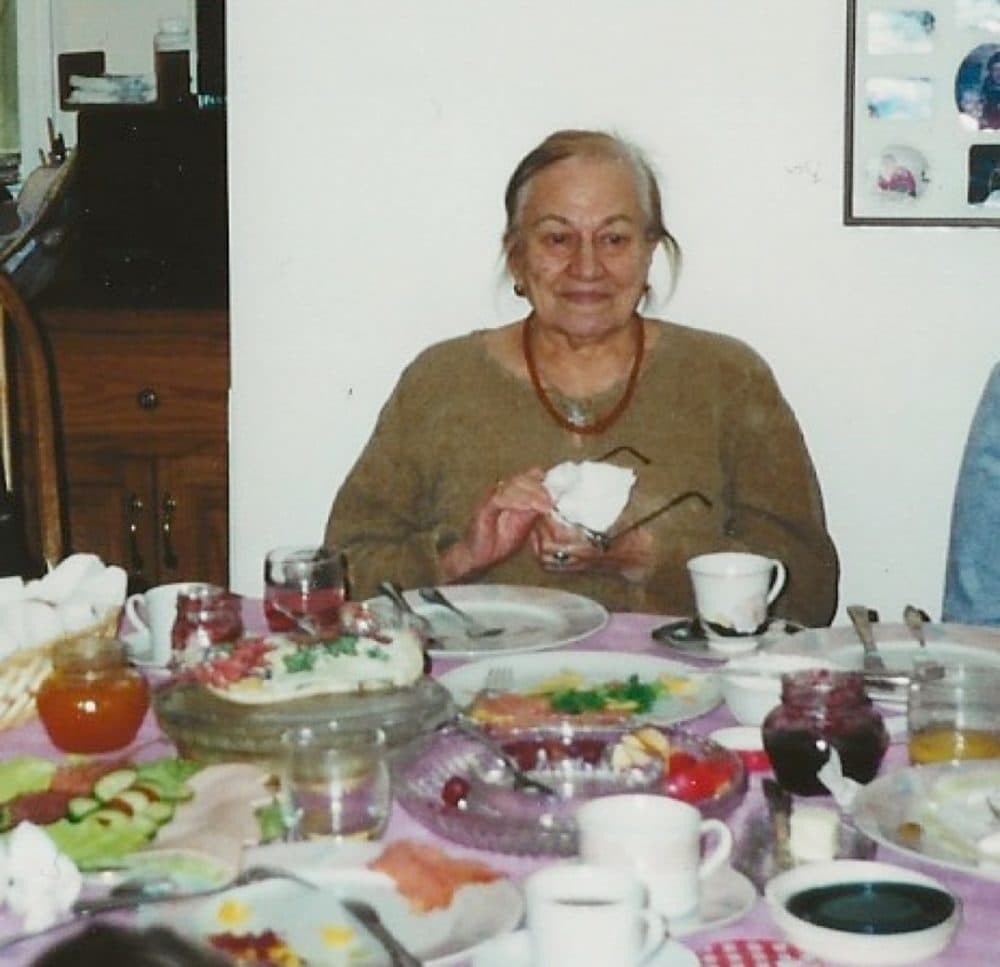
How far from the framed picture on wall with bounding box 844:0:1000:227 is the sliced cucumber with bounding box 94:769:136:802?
1617 mm

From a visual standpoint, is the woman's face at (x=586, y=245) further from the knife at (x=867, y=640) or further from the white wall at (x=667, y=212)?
the knife at (x=867, y=640)

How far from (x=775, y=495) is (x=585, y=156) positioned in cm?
55

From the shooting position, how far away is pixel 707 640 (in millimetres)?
1901

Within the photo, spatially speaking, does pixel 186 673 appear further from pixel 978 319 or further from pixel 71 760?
pixel 978 319

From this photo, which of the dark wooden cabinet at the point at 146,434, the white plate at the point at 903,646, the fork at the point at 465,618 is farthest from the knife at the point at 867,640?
the dark wooden cabinet at the point at 146,434

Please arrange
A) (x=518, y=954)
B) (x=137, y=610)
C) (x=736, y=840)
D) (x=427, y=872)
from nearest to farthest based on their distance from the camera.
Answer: (x=518, y=954)
(x=427, y=872)
(x=736, y=840)
(x=137, y=610)

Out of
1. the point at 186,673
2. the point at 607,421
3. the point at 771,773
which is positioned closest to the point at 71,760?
the point at 186,673

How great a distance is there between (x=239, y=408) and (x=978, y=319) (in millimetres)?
1169

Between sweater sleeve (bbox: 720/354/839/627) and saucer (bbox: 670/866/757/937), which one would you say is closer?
saucer (bbox: 670/866/757/937)

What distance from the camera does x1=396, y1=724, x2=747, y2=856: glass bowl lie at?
134cm

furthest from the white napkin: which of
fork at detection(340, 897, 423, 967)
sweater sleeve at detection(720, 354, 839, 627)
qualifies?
fork at detection(340, 897, 423, 967)

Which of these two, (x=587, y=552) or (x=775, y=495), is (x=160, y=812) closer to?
(x=587, y=552)

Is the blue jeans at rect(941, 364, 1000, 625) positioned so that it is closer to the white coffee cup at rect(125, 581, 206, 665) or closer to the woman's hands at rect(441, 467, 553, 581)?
the woman's hands at rect(441, 467, 553, 581)

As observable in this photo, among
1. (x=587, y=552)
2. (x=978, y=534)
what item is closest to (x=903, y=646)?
(x=978, y=534)
